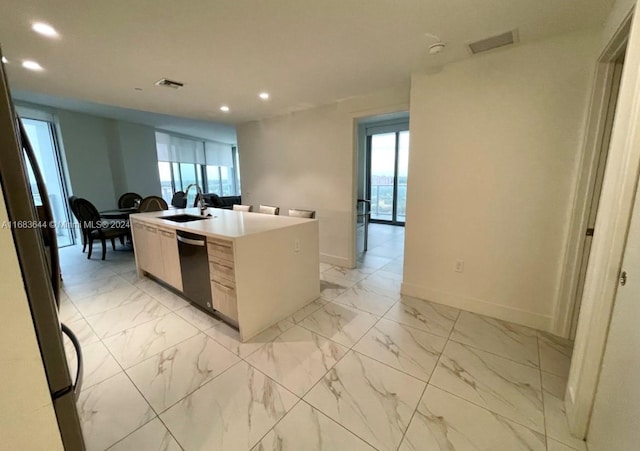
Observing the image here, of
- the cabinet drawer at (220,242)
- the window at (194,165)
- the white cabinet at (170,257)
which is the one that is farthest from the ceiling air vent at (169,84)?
the window at (194,165)

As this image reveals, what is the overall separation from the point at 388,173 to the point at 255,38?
5823 mm

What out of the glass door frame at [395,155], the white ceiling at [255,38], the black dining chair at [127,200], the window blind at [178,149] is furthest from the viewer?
the window blind at [178,149]

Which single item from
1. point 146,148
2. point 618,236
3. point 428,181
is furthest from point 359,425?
point 146,148

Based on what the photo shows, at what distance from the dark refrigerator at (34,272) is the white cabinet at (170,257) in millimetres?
2064

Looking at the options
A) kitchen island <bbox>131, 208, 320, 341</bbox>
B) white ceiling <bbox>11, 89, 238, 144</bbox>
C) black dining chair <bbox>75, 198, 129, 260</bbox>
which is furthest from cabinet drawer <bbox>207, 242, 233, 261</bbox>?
white ceiling <bbox>11, 89, 238, 144</bbox>

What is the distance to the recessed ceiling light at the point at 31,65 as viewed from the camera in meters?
2.37

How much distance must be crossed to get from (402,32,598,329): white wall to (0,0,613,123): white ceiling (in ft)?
0.84

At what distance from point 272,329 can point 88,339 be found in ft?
5.15

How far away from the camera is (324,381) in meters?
1.76

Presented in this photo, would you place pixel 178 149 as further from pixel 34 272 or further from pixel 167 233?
pixel 34 272

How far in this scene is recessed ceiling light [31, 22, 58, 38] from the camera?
1834 millimetres

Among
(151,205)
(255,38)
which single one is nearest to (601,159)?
(255,38)

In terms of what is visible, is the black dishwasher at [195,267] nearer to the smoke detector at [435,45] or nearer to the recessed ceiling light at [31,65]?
the recessed ceiling light at [31,65]

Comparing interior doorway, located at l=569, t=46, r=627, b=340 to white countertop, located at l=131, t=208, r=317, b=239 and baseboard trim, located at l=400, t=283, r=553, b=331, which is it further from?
white countertop, located at l=131, t=208, r=317, b=239
